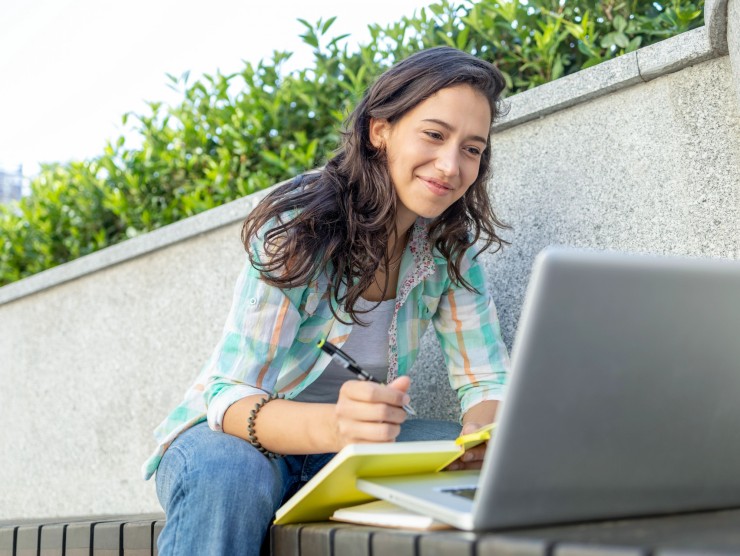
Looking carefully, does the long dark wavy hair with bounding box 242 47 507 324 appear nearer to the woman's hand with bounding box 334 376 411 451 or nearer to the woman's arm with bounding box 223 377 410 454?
the woman's arm with bounding box 223 377 410 454

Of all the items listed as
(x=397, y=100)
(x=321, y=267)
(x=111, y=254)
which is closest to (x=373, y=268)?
(x=321, y=267)

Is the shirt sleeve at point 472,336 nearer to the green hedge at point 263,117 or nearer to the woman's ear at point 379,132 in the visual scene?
the woman's ear at point 379,132

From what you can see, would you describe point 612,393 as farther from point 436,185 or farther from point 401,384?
point 436,185

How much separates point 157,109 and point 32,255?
49.6 inches

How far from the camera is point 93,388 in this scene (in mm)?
4184

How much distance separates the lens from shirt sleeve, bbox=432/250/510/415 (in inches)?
96.0

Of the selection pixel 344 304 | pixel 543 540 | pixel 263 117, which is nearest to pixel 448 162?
pixel 344 304

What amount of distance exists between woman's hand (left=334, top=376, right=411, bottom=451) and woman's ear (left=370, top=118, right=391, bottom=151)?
0.98 metres

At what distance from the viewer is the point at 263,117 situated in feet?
13.1

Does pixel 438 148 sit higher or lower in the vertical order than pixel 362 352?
higher

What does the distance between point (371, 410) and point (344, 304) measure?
766 mm

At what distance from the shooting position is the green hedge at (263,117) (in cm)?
286

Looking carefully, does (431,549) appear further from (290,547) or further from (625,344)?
(290,547)

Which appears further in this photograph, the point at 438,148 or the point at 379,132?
the point at 379,132
